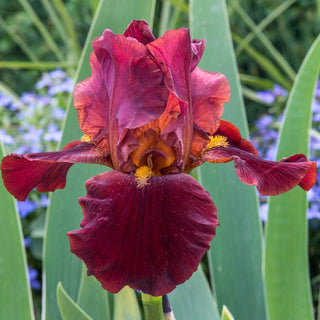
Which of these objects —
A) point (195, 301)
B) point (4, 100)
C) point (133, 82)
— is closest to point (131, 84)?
point (133, 82)

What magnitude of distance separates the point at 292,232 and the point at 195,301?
18cm

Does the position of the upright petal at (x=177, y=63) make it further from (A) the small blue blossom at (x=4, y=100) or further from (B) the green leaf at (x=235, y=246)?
(A) the small blue blossom at (x=4, y=100)

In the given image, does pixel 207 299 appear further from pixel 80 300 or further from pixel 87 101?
pixel 87 101

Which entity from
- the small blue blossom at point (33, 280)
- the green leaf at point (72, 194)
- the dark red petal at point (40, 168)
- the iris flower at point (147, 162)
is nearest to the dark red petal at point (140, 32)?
the iris flower at point (147, 162)

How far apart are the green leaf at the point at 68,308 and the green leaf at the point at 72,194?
0.21m

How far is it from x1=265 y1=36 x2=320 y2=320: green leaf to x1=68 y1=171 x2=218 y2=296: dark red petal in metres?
0.31

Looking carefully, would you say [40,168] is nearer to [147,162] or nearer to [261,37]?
[147,162]

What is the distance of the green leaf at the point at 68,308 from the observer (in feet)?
1.97

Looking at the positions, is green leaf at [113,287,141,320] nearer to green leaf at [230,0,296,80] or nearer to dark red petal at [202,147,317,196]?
dark red petal at [202,147,317,196]

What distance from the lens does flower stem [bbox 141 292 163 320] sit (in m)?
0.53

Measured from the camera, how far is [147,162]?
56cm

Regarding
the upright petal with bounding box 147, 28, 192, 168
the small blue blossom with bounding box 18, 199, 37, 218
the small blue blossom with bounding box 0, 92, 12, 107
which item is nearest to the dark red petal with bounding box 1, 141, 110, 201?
the upright petal with bounding box 147, 28, 192, 168

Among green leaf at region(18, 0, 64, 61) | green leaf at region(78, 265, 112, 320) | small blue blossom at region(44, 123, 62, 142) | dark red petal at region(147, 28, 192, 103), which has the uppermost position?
green leaf at region(18, 0, 64, 61)

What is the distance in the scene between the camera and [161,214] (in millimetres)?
483
